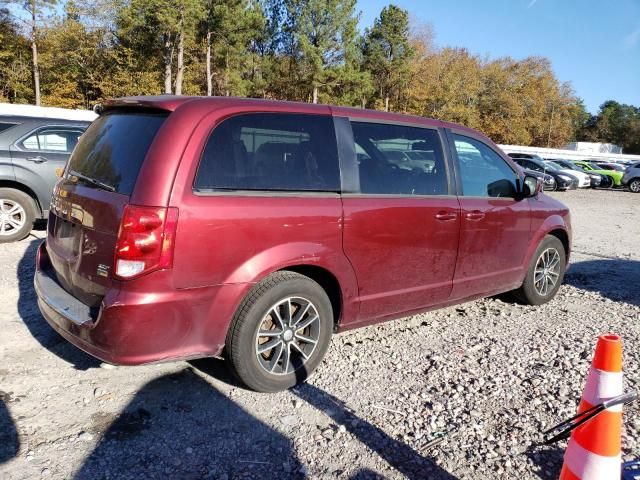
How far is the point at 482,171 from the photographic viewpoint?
4605 millimetres

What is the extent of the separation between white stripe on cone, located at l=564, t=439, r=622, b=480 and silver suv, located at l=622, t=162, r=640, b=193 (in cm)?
3035

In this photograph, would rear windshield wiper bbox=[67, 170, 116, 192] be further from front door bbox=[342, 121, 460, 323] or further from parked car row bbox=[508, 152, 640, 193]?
parked car row bbox=[508, 152, 640, 193]

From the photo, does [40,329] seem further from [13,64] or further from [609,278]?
[13,64]

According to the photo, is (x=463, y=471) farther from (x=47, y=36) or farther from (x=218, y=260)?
(x=47, y=36)

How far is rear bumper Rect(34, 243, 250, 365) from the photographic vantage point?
275 centimetres

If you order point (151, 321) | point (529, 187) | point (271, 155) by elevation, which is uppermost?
point (271, 155)

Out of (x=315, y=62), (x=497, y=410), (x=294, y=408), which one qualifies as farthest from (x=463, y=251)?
(x=315, y=62)

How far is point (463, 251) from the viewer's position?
14.1 ft

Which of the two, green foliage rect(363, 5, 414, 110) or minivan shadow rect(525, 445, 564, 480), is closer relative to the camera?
minivan shadow rect(525, 445, 564, 480)

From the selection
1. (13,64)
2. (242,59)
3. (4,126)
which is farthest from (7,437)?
(242,59)

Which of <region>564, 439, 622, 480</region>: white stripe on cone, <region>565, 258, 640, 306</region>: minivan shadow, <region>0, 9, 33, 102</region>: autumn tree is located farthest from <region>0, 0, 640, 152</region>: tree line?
<region>564, 439, 622, 480</region>: white stripe on cone

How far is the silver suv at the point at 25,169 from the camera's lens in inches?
278

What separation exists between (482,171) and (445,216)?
82 centimetres

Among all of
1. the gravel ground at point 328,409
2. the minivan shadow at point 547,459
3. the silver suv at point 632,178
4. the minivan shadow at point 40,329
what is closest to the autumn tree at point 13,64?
the minivan shadow at point 40,329
